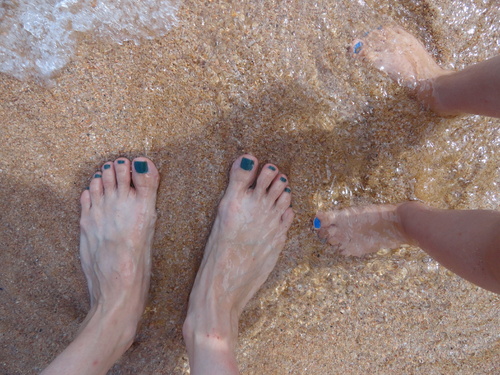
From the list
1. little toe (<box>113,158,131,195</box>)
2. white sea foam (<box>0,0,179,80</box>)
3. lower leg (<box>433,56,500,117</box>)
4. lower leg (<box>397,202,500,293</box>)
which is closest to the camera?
lower leg (<box>397,202,500,293</box>)

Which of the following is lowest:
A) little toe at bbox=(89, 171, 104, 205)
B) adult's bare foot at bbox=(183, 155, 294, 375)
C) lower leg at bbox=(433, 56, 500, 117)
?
adult's bare foot at bbox=(183, 155, 294, 375)

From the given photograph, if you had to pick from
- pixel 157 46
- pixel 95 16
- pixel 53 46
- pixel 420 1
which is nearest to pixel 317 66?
pixel 420 1

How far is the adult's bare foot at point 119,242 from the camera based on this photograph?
160cm

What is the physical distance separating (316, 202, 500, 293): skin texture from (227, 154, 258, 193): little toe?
1.26 feet

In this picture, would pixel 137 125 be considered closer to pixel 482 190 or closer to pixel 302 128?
pixel 302 128

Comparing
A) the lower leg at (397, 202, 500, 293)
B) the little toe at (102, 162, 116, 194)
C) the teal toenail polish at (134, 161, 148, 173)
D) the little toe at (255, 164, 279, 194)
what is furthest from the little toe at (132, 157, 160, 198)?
the lower leg at (397, 202, 500, 293)

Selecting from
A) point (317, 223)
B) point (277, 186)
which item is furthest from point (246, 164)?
point (317, 223)

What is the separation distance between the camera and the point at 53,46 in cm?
151

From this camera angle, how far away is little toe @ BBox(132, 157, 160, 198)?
159cm

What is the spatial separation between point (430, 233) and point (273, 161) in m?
0.73

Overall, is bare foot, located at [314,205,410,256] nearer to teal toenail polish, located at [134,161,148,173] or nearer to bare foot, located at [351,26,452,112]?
bare foot, located at [351,26,452,112]

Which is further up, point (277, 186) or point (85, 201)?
point (277, 186)

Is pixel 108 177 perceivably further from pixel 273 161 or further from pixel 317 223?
pixel 317 223

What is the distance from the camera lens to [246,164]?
1599mm
